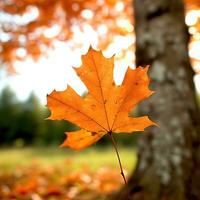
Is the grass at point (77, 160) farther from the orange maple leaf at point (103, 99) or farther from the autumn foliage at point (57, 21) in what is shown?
the orange maple leaf at point (103, 99)

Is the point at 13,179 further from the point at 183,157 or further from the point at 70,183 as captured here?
the point at 183,157

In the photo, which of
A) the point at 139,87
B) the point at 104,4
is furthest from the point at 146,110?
the point at 104,4

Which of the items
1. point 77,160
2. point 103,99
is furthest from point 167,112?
point 77,160

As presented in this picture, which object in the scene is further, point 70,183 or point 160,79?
point 70,183

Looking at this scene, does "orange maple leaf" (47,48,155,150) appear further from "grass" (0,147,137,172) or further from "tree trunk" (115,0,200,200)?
"grass" (0,147,137,172)

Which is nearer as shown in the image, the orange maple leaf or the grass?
the orange maple leaf

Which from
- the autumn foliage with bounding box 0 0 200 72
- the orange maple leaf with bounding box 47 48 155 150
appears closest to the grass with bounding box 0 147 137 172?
the autumn foliage with bounding box 0 0 200 72
